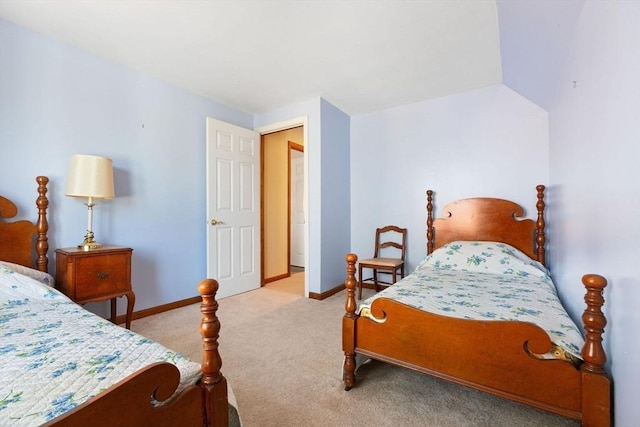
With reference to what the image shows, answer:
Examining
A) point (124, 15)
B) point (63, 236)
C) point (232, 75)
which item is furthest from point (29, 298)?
point (232, 75)

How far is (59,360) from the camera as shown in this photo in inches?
34.7

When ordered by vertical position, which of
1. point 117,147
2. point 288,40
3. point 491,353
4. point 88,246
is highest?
point 288,40

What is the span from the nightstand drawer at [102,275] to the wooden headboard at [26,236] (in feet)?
0.99

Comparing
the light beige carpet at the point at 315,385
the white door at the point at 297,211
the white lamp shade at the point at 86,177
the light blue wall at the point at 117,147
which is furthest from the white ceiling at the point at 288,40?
the white door at the point at 297,211

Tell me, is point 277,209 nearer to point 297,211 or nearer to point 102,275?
point 297,211

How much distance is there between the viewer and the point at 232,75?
2.76 m

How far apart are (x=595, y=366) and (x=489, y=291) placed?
76cm

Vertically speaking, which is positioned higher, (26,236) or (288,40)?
(288,40)

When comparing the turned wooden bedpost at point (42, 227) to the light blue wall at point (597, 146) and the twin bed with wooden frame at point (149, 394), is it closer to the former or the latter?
the twin bed with wooden frame at point (149, 394)

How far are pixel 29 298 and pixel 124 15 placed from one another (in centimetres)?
187

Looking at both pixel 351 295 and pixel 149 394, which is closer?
pixel 149 394

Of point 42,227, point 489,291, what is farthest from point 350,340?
point 42,227

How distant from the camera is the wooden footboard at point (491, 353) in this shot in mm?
1071

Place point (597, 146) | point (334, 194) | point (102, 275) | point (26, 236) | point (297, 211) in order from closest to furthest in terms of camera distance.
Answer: point (597, 146)
point (26, 236)
point (102, 275)
point (334, 194)
point (297, 211)
